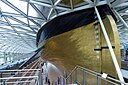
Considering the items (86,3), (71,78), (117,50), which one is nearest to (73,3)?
(86,3)

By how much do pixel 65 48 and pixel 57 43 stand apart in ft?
3.58

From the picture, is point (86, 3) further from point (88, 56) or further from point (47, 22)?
point (47, 22)

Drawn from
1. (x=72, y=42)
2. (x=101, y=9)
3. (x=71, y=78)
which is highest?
(x=101, y=9)

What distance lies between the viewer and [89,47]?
42.4 feet

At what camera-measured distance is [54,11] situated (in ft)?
50.1

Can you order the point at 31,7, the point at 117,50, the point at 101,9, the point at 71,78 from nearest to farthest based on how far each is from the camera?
the point at 117,50 < the point at 101,9 < the point at 71,78 < the point at 31,7

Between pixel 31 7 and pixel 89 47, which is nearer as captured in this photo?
pixel 89 47

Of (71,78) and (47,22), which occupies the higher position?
(47,22)

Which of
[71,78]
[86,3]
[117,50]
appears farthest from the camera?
[71,78]

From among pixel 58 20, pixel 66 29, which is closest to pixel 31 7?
pixel 58 20

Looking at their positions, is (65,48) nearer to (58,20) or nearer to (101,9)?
(58,20)

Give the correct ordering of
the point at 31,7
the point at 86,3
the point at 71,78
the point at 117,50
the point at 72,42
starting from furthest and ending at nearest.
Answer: the point at 31,7, the point at 71,78, the point at 72,42, the point at 86,3, the point at 117,50

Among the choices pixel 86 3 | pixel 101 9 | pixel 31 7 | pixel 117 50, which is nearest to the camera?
pixel 117 50

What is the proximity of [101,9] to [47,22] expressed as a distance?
6644mm
